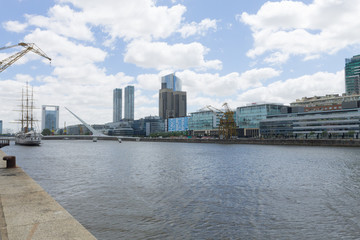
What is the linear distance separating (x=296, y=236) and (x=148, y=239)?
22.8ft

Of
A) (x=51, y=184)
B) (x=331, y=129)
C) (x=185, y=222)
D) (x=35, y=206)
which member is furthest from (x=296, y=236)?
(x=331, y=129)

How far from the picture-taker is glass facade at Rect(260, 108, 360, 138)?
492ft

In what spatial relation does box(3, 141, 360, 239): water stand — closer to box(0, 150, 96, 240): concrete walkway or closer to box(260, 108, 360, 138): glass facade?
box(0, 150, 96, 240): concrete walkway

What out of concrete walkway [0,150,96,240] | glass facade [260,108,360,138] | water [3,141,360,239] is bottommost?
water [3,141,360,239]

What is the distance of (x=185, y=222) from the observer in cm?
1531

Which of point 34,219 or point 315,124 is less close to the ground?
point 315,124

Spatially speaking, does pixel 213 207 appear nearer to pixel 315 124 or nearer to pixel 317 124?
pixel 317 124

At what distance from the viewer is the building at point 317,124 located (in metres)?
150

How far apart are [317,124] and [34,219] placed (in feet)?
578

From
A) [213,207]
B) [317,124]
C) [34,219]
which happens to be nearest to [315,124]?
[317,124]

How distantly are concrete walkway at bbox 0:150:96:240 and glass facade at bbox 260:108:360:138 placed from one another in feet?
531

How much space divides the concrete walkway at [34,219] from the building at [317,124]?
161 m

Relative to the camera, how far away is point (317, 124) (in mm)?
164500

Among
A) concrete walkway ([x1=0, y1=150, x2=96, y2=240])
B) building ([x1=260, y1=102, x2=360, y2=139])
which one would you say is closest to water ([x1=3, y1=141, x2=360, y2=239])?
concrete walkway ([x1=0, y1=150, x2=96, y2=240])
